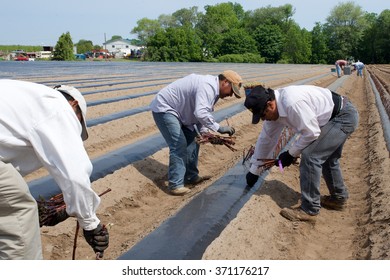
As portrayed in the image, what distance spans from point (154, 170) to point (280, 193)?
1625 millimetres

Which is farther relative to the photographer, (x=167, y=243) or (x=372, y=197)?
(x=372, y=197)

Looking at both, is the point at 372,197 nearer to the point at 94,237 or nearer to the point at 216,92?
the point at 216,92

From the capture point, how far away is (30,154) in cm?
196

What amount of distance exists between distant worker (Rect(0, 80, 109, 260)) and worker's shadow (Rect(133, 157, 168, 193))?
2.84m

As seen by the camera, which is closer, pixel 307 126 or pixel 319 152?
pixel 307 126

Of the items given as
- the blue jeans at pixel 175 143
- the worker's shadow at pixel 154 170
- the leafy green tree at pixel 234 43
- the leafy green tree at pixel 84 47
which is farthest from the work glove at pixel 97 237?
the leafy green tree at pixel 84 47

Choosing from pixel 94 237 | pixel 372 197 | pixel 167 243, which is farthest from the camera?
pixel 372 197

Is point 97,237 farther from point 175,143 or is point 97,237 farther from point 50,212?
point 175,143

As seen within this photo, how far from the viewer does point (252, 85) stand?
3.58 m

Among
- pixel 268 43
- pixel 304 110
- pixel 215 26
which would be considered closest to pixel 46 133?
pixel 304 110

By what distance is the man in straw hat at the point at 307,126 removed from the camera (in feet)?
11.0
